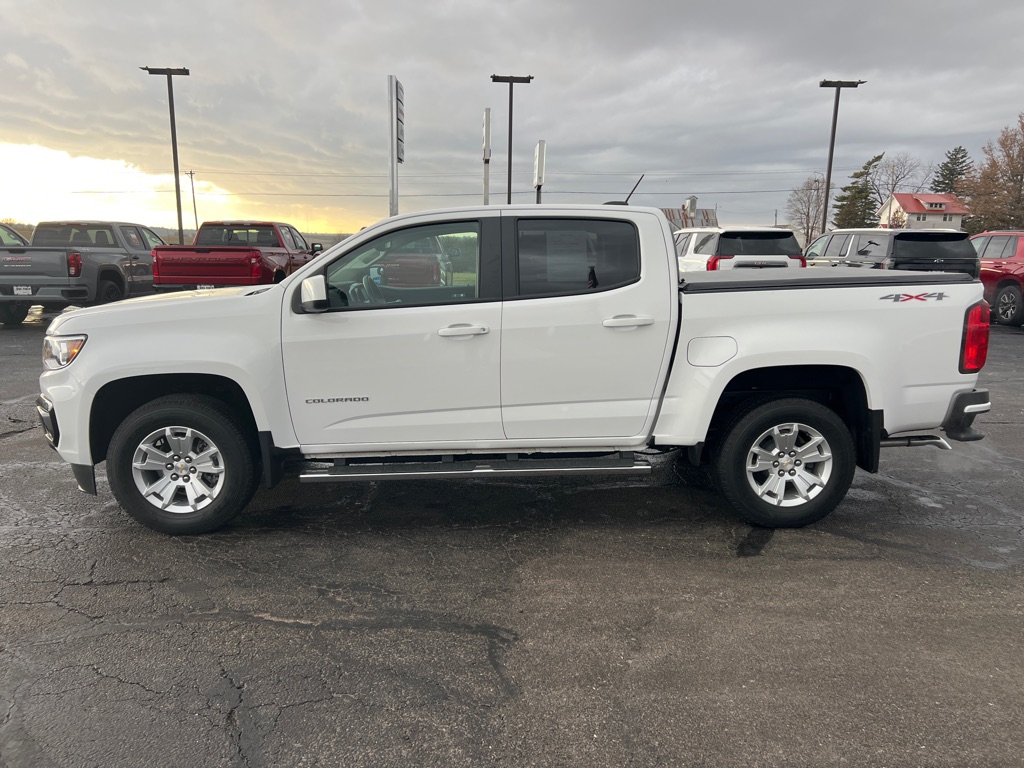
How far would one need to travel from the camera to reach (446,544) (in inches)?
162

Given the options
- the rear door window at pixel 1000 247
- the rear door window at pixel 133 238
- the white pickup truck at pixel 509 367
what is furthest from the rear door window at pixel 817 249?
the rear door window at pixel 133 238

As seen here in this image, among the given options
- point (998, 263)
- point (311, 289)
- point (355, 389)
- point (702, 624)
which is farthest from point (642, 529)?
point (998, 263)

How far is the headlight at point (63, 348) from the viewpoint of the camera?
404 cm

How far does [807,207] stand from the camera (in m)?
81.6

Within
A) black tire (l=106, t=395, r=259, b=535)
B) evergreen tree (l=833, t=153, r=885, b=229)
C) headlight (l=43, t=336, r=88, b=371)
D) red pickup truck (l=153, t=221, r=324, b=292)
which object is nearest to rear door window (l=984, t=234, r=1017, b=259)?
red pickup truck (l=153, t=221, r=324, b=292)

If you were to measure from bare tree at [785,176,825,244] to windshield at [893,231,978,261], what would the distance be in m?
69.0

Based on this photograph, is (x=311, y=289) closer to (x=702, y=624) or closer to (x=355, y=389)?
(x=355, y=389)

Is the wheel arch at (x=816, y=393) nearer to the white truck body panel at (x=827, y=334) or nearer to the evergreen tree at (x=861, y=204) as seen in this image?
the white truck body panel at (x=827, y=334)

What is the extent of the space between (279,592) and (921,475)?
15.9 feet

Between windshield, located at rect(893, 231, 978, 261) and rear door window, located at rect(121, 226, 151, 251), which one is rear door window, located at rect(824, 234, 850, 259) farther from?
rear door window, located at rect(121, 226, 151, 251)

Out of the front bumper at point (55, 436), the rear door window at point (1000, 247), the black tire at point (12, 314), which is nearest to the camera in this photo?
the front bumper at point (55, 436)

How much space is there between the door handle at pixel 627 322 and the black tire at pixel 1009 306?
13.9m

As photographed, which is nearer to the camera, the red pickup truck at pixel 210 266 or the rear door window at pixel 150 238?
the red pickup truck at pixel 210 266

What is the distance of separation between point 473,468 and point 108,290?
12029 millimetres
